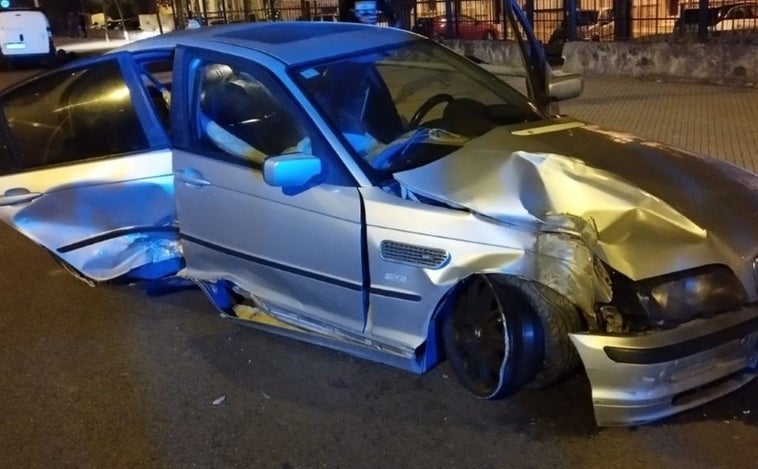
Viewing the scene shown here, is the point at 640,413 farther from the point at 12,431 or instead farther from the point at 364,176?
the point at 12,431

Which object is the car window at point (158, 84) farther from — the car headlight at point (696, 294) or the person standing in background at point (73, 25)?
the person standing in background at point (73, 25)

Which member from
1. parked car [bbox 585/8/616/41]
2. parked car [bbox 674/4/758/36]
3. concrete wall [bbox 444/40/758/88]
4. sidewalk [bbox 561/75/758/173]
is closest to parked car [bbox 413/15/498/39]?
concrete wall [bbox 444/40/758/88]

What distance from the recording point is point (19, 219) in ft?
17.0

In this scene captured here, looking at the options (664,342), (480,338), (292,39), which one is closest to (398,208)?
(480,338)

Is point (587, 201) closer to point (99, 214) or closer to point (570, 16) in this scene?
point (99, 214)

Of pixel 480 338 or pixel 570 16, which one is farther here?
pixel 570 16

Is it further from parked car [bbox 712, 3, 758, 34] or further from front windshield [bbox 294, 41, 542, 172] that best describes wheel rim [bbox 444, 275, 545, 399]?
parked car [bbox 712, 3, 758, 34]

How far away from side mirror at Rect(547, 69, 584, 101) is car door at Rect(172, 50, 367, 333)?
181cm

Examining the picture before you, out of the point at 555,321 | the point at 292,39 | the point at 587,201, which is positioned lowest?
the point at 555,321

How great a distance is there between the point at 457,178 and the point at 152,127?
206 cm

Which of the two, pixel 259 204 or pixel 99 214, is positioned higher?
pixel 259 204

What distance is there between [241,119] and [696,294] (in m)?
2.49

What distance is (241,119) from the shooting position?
15.4 ft

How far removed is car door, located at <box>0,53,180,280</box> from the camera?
4992mm
